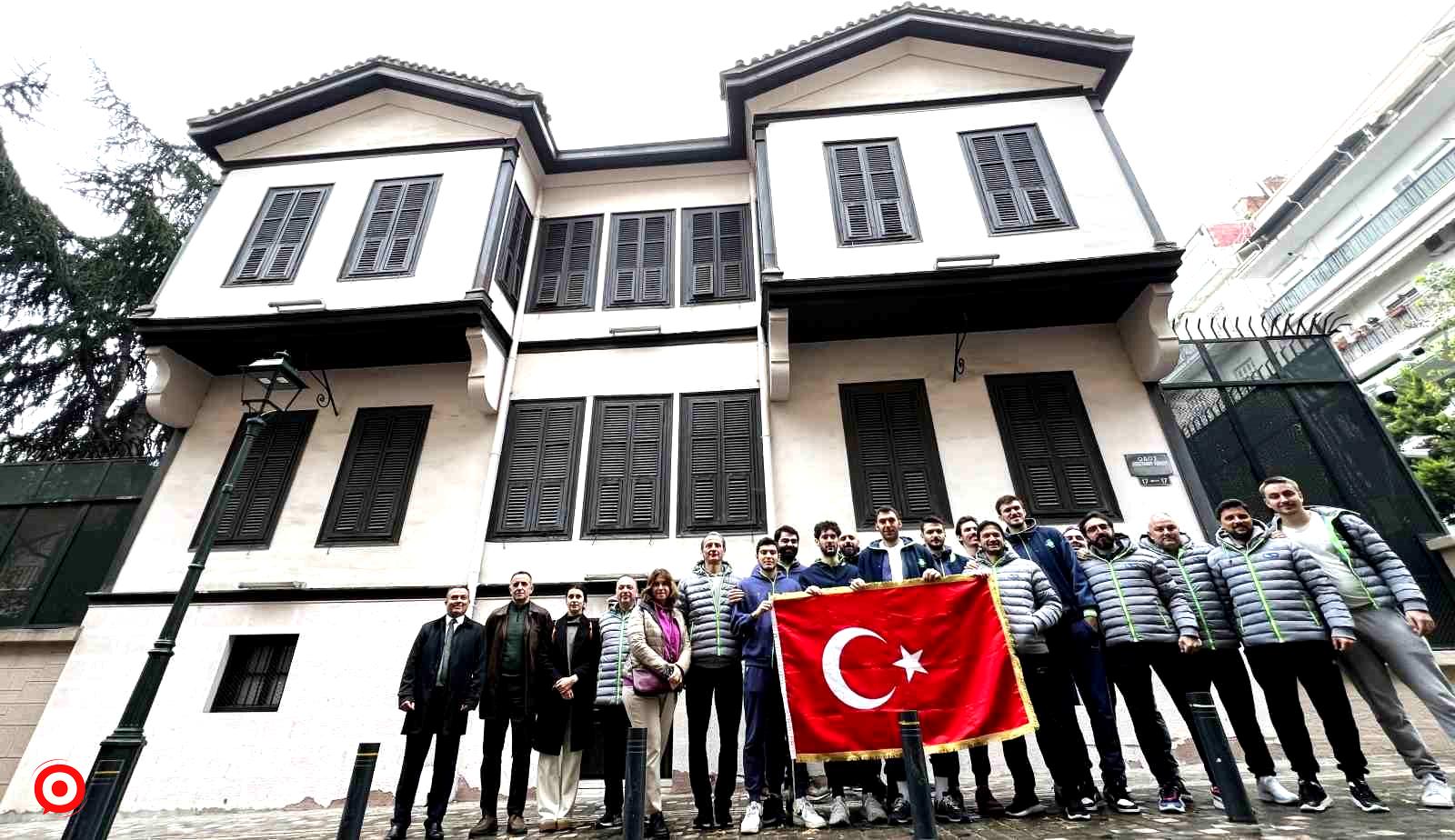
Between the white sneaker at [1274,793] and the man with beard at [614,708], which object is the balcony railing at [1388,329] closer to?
the white sneaker at [1274,793]

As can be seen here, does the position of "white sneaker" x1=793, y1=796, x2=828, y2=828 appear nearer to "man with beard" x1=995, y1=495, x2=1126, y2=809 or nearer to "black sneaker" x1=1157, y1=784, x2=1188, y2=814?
"man with beard" x1=995, y1=495, x2=1126, y2=809

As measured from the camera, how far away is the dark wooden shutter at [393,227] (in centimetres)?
996

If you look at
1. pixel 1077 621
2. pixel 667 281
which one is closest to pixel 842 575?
pixel 1077 621

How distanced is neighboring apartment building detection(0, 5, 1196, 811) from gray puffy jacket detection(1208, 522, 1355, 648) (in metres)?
3.68

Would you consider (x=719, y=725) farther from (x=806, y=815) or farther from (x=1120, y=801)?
(x=1120, y=801)

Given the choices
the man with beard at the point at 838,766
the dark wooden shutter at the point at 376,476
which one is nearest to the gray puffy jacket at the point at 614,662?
the man with beard at the point at 838,766

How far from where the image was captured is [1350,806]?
13.1ft

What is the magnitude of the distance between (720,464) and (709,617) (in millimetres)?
3982

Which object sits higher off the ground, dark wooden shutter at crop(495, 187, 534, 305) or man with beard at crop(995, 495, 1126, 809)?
dark wooden shutter at crop(495, 187, 534, 305)

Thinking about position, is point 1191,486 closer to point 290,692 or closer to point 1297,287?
point 290,692

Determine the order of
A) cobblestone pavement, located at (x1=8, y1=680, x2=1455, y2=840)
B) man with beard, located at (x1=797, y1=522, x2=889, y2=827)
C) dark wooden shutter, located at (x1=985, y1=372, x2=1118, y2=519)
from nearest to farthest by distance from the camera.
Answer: cobblestone pavement, located at (x1=8, y1=680, x2=1455, y2=840), man with beard, located at (x1=797, y1=522, x2=889, y2=827), dark wooden shutter, located at (x1=985, y1=372, x2=1118, y2=519)

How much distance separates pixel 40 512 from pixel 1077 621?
13.9 meters

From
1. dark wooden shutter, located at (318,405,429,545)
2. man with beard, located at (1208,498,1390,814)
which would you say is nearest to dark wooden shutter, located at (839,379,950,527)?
man with beard, located at (1208,498,1390,814)

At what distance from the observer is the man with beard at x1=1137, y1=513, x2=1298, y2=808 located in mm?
4301
